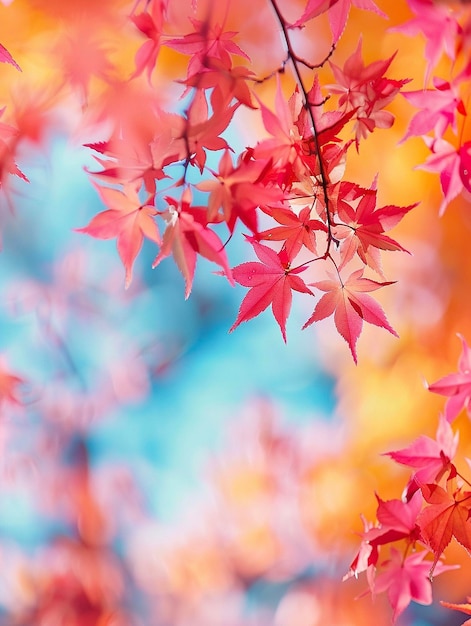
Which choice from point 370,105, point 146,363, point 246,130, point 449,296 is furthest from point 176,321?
point 370,105

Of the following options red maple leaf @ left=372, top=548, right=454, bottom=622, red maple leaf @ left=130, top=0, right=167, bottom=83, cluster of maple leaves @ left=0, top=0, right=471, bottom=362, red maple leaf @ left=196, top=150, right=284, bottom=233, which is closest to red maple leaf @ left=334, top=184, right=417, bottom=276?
cluster of maple leaves @ left=0, top=0, right=471, bottom=362

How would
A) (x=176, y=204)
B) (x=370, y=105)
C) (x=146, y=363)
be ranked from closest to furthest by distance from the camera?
1. (x=176, y=204)
2. (x=370, y=105)
3. (x=146, y=363)

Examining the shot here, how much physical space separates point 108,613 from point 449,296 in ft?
5.50

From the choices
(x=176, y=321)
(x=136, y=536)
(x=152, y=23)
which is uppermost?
(x=152, y=23)

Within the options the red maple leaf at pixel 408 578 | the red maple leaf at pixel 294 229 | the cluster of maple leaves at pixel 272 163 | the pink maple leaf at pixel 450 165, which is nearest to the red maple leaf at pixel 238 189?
the cluster of maple leaves at pixel 272 163

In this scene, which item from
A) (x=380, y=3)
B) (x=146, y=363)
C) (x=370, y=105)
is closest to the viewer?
(x=370, y=105)

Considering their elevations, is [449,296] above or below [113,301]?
below

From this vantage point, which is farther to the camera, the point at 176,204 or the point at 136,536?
the point at 136,536

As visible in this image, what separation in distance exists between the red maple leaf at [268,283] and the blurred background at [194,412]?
4.72ft

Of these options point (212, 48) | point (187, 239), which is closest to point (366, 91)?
point (212, 48)

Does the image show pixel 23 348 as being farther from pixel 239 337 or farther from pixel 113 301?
pixel 239 337

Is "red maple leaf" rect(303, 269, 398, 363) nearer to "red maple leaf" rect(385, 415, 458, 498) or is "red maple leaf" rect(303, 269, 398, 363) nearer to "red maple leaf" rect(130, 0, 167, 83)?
"red maple leaf" rect(385, 415, 458, 498)

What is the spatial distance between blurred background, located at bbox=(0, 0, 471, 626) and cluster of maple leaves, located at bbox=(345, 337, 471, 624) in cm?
118

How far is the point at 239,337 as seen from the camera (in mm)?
2256
